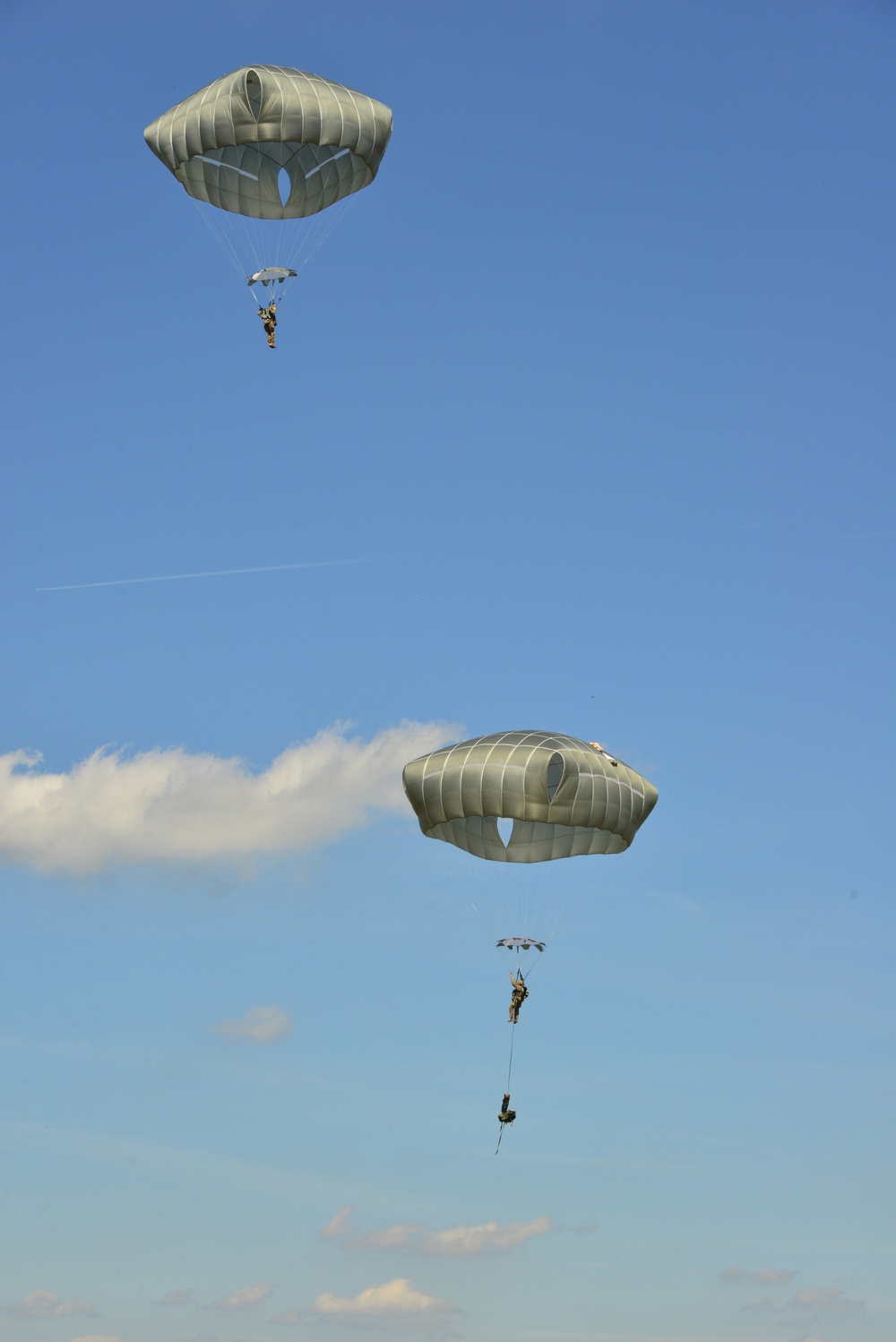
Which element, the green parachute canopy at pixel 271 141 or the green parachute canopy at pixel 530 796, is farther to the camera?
the green parachute canopy at pixel 271 141

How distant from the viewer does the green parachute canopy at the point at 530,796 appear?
62.5m

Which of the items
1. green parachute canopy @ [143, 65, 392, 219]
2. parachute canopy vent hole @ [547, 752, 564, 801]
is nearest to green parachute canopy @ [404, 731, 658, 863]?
parachute canopy vent hole @ [547, 752, 564, 801]

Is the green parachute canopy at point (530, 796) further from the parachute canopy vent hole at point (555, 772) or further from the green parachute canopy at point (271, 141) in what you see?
the green parachute canopy at point (271, 141)

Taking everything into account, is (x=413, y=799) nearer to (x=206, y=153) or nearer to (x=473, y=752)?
(x=473, y=752)

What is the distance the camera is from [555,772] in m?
62.2

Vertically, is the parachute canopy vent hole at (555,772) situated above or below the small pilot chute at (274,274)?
below

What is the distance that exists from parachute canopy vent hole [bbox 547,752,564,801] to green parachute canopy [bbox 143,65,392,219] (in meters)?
21.4

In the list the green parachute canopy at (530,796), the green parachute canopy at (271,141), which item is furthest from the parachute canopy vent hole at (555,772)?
the green parachute canopy at (271,141)

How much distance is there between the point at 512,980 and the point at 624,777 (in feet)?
24.7

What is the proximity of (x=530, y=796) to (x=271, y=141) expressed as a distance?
23245 mm

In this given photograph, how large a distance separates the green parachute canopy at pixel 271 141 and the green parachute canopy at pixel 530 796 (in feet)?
65.5

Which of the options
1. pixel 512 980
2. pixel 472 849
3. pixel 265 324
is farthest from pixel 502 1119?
pixel 265 324

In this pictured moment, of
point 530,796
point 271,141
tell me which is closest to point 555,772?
point 530,796

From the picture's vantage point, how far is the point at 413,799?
65500 millimetres
